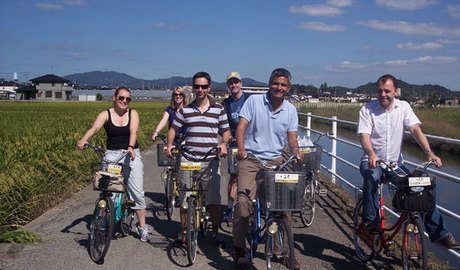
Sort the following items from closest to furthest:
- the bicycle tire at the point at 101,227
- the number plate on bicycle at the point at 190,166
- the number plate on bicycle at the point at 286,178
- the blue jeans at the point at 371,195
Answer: the number plate on bicycle at the point at 286,178, the blue jeans at the point at 371,195, the bicycle tire at the point at 101,227, the number plate on bicycle at the point at 190,166

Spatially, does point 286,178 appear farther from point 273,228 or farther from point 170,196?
point 170,196

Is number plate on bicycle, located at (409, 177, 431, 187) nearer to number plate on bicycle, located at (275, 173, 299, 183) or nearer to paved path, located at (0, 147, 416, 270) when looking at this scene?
number plate on bicycle, located at (275, 173, 299, 183)

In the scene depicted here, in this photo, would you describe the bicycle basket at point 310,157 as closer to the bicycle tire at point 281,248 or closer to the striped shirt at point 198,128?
the striped shirt at point 198,128

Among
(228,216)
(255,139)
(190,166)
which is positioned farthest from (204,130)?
(228,216)

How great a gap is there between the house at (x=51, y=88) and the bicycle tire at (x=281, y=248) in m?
109

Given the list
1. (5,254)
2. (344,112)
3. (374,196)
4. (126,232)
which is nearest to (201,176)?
(126,232)

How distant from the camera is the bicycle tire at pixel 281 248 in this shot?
4786 mm

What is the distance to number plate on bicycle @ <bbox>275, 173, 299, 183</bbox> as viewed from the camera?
470cm

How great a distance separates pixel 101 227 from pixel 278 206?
2.09 metres

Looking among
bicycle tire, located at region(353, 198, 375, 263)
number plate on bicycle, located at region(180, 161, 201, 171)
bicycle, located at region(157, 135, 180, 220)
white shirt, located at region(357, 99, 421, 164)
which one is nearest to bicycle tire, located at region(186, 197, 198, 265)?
number plate on bicycle, located at region(180, 161, 201, 171)

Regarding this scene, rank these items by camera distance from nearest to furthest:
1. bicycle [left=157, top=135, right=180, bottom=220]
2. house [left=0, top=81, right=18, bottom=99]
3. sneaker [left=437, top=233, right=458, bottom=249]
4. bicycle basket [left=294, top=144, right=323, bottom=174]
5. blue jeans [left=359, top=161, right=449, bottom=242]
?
sneaker [left=437, top=233, right=458, bottom=249] → blue jeans [left=359, top=161, right=449, bottom=242] → bicycle basket [left=294, top=144, right=323, bottom=174] → bicycle [left=157, top=135, right=180, bottom=220] → house [left=0, top=81, right=18, bottom=99]

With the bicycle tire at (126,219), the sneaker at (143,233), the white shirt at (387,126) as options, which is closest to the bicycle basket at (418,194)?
the white shirt at (387,126)

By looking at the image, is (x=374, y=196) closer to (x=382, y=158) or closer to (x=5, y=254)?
(x=382, y=158)

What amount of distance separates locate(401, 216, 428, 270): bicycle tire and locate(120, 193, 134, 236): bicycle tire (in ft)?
10.7
